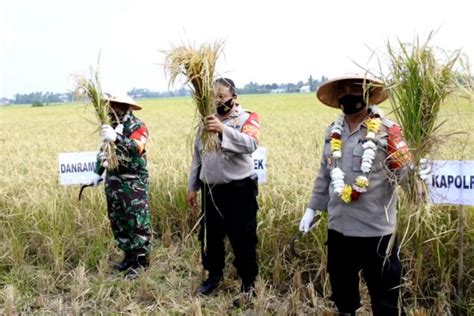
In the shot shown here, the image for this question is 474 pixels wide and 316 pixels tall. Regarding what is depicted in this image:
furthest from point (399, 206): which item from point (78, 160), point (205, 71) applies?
point (78, 160)

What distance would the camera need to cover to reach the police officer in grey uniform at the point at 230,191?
142 inches

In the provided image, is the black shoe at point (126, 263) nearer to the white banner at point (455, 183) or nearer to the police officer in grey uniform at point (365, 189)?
the police officer in grey uniform at point (365, 189)

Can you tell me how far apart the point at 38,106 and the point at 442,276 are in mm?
37553

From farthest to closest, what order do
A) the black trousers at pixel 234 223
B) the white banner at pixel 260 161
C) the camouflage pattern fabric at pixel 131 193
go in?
the white banner at pixel 260 161 → the camouflage pattern fabric at pixel 131 193 → the black trousers at pixel 234 223

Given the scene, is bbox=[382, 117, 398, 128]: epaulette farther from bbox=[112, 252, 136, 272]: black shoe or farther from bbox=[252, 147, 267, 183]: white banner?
bbox=[112, 252, 136, 272]: black shoe

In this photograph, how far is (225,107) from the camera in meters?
3.65

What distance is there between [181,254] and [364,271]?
203 centimetres

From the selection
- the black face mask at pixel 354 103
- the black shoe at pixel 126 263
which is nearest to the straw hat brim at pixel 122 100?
the black shoe at pixel 126 263

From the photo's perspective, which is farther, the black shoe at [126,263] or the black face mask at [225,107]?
the black shoe at [126,263]

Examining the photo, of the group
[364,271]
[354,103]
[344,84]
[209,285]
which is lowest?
[209,285]

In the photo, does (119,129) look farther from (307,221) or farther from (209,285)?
(307,221)

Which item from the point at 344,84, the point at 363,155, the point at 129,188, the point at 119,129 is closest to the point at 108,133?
the point at 119,129

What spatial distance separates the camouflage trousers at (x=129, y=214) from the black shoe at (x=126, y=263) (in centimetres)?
5

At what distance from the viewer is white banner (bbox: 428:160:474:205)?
3.28m
